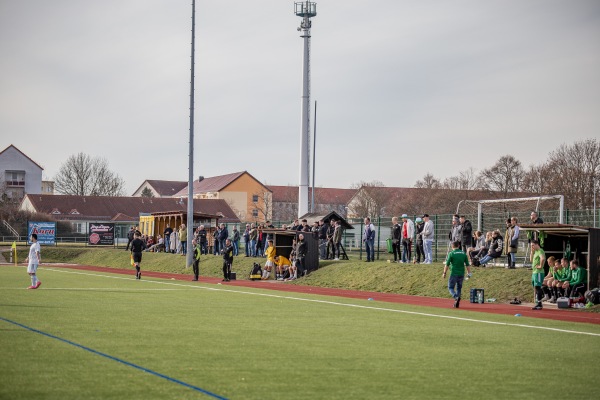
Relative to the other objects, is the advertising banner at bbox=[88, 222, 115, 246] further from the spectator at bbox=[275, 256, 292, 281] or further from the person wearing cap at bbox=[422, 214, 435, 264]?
the person wearing cap at bbox=[422, 214, 435, 264]

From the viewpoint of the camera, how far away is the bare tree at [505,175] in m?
77.9

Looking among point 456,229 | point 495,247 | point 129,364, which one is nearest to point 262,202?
point 456,229

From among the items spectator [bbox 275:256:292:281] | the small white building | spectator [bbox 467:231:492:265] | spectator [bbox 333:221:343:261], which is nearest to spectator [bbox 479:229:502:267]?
spectator [bbox 467:231:492:265]

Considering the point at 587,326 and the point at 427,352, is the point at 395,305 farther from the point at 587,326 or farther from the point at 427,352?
the point at 427,352

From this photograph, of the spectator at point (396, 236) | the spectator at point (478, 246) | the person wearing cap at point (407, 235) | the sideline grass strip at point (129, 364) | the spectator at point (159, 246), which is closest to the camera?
the sideline grass strip at point (129, 364)

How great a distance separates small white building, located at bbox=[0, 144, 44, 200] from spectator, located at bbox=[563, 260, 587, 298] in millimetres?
109330

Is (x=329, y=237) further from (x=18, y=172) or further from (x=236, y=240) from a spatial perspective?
(x=18, y=172)

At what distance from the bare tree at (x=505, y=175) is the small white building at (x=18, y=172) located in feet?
243

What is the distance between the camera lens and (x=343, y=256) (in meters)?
40.9

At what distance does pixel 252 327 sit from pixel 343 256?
25.4m

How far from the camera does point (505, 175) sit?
78.7 meters

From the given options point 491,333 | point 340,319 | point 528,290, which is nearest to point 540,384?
point 491,333

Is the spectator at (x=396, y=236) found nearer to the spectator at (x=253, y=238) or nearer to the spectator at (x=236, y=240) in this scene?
the spectator at (x=253, y=238)

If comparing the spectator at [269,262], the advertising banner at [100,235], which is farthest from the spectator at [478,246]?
the advertising banner at [100,235]
